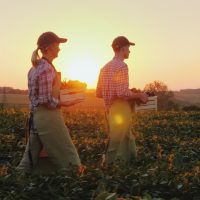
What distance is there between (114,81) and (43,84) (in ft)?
5.40

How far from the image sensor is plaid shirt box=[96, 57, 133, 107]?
8.51m

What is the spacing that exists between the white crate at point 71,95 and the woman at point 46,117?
6cm

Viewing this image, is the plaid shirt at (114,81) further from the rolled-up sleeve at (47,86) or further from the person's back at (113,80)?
the rolled-up sleeve at (47,86)

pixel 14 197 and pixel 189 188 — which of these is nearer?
pixel 14 197

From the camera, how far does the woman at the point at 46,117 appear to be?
23.5 ft

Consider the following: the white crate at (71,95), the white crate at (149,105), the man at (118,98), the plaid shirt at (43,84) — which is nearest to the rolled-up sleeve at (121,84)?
the man at (118,98)

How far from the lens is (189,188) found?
602 centimetres

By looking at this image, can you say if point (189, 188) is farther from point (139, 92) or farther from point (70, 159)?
point (139, 92)

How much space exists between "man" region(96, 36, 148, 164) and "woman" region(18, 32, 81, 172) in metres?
1.39

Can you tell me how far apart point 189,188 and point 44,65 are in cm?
225

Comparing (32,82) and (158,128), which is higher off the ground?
(32,82)

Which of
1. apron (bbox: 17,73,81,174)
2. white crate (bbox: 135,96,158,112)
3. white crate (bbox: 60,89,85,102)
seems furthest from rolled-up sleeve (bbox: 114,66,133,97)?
apron (bbox: 17,73,81,174)

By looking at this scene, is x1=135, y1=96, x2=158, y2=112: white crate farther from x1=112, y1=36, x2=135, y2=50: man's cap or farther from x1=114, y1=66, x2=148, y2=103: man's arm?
x1=112, y1=36, x2=135, y2=50: man's cap

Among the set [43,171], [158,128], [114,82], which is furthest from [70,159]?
[158,128]
